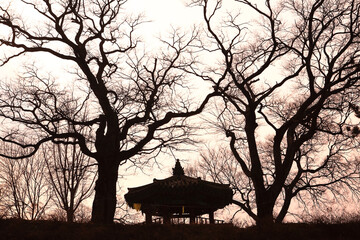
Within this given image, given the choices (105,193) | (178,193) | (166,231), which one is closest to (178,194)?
(178,193)

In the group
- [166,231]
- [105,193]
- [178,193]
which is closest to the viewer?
[166,231]

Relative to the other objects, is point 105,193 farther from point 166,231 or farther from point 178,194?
point 166,231

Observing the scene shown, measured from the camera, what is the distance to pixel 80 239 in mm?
12922

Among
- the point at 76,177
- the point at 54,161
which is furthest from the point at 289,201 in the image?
the point at 54,161

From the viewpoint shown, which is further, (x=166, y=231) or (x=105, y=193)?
(x=105, y=193)

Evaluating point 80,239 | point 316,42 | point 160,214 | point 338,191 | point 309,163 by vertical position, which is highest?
point 316,42

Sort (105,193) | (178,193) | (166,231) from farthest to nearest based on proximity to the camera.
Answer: (178,193) → (105,193) → (166,231)

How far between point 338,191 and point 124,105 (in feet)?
47.9

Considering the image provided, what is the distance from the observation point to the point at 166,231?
1382cm

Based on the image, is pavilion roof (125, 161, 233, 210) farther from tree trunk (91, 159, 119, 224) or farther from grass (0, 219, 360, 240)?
grass (0, 219, 360, 240)


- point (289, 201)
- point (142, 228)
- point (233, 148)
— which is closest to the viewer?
point (142, 228)

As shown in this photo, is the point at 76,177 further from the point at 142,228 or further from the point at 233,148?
the point at 142,228

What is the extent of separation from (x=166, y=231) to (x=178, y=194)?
4.89 meters

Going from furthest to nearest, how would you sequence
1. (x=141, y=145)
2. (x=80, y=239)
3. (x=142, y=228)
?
(x=141, y=145) → (x=142, y=228) → (x=80, y=239)
